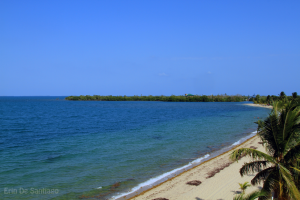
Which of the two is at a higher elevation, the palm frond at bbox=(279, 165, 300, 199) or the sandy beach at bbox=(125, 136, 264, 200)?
the palm frond at bbox=(279, 165, 300, 199)

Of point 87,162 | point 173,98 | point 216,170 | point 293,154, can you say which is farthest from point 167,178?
point 173,98

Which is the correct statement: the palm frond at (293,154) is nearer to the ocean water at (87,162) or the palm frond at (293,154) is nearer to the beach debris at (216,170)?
the beach debris at (216,170)

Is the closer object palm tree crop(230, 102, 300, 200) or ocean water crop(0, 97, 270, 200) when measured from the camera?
palm tree crop(230, 102, 300, 200)

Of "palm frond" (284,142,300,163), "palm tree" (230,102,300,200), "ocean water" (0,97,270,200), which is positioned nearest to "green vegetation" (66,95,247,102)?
"ocean water" (0,97,270,200)

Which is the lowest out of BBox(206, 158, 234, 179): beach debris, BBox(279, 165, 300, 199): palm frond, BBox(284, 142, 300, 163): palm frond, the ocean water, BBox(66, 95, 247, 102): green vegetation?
the ocean water

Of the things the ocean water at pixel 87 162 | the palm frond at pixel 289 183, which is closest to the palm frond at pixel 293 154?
the palm frond at pixel 289 183

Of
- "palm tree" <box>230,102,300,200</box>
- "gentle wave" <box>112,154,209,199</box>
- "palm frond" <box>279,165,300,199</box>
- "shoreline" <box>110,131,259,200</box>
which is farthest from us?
"gentle wave" <box>112,154,209,199</box>

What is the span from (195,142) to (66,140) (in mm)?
15729

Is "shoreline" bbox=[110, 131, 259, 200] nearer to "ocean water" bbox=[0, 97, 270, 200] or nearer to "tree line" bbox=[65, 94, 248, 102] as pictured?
"ocean water" bbox=[0, 97, 270, 200]

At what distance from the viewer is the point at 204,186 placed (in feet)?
41.6

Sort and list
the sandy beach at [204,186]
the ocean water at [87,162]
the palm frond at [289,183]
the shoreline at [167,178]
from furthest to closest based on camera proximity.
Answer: the ocean water at [87,162], the shoreline at [167,178], the sandy beach at [204,186], the palm frond at [289,183]

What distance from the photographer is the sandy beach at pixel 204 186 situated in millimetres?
11477

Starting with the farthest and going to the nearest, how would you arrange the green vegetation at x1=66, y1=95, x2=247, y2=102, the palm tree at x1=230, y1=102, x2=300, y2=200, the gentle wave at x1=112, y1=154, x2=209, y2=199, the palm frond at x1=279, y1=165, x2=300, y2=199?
the green vegetation at x1=66, y1=95, x2=247, y2=102, the gentle wave at x1=112, y1=154, x2=209, y2=199, the palm tree at x1=230, y1=102, x2=300, y2=200, the palm frond at x1=279, y1=165, x2=300, y2=199

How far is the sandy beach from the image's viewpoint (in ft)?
37.7
